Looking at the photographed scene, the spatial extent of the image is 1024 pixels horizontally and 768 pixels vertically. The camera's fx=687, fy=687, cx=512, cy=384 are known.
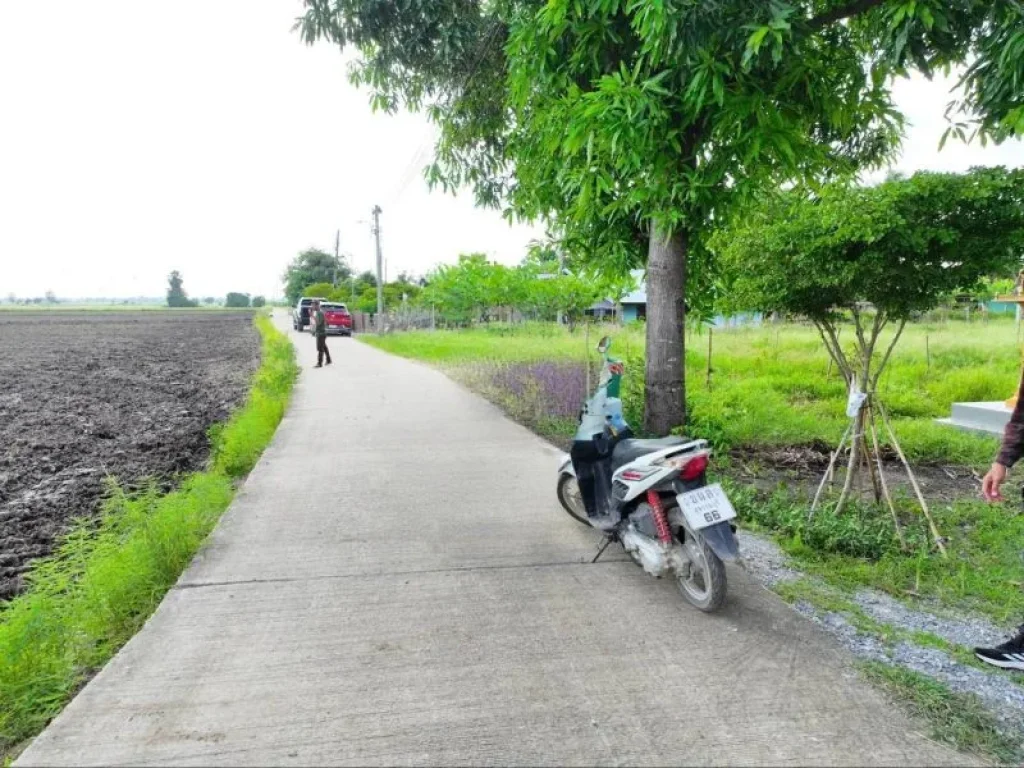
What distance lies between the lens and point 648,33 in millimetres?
4051

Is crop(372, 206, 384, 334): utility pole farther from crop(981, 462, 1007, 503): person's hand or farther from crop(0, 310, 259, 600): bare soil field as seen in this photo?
crop(981, 462, 1007, 503): person's hand

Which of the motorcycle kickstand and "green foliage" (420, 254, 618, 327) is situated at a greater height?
"green foliage" (420, 254, 618, 327)

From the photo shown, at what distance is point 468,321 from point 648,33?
38650 millimetres

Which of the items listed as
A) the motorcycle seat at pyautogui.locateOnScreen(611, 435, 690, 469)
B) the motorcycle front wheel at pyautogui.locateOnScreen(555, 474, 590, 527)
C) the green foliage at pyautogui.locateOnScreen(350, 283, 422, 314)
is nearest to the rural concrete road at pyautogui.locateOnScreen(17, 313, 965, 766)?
the motorcycle front wheel at pyautogui.locateOnScreen(555, 474, 590, 527)

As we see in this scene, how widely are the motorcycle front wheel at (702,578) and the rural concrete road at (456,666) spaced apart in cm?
7

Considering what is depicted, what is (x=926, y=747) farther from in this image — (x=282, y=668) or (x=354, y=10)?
(x=354, y=10)

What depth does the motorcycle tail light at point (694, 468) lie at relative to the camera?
3.74 meters

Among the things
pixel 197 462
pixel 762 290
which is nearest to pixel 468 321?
pixel 197 462

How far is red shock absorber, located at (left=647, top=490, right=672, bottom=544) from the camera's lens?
3836 mm

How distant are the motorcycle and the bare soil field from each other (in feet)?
12.5

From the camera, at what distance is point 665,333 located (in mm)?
6203

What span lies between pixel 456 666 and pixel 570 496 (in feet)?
7.54

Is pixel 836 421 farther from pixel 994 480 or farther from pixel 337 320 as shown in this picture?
pixel 337 320

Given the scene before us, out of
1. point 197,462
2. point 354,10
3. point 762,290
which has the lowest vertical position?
point 197,462
